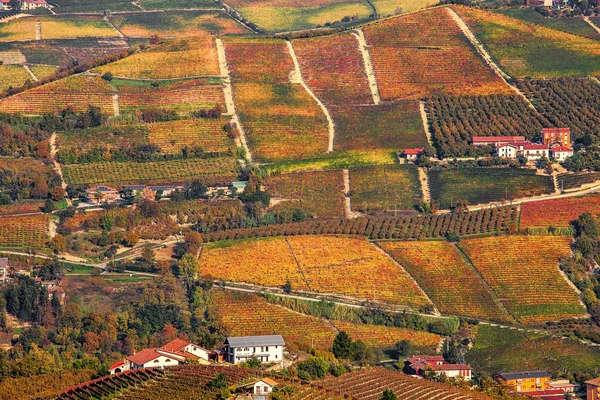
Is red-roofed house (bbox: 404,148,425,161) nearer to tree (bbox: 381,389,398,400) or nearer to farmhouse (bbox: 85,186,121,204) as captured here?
farmhouse (bbox: 85,186,121,204)

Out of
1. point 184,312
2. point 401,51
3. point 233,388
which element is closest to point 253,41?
Result: point 401,51

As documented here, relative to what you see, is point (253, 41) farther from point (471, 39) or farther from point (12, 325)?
point (12, 325)

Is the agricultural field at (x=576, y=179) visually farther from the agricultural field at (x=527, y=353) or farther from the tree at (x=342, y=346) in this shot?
the tree at (x=342, y=346)

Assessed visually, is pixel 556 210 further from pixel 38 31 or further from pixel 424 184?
pixel 38 31

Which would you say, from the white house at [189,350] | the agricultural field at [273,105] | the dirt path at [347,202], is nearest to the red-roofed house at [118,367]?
the white house at [189,350]

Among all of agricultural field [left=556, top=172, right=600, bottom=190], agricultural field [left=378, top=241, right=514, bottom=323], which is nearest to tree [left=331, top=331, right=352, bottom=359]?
agricultural field [left=378, top=241, right=514, bottom=323]
